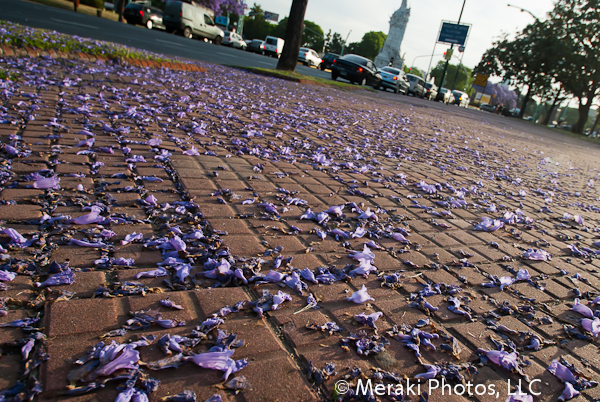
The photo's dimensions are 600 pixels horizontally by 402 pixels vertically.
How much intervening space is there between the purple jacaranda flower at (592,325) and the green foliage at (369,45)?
10052cm

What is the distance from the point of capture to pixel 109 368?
1306mm

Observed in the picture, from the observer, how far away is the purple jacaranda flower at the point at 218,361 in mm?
1399

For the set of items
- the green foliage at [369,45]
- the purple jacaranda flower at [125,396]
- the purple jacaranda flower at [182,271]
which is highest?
the green foliage at [369,45]

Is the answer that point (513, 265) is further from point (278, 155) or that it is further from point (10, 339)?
point (10, 339)

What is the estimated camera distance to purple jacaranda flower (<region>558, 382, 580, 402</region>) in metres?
1.58

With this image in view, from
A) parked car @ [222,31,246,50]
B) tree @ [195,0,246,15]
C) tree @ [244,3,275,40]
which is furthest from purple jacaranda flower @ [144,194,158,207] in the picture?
tree @ [244,3,275,40]

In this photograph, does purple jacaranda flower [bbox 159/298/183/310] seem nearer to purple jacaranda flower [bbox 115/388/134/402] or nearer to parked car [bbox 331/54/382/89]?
purple jacaranda flower [bbox 115/388/134/402]

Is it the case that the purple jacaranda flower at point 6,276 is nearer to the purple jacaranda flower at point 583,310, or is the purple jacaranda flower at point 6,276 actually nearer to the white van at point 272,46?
the purple jacaranda flower at point 583,310

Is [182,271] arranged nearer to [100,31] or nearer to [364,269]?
[364,269]

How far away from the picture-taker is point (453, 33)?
36.7 meters

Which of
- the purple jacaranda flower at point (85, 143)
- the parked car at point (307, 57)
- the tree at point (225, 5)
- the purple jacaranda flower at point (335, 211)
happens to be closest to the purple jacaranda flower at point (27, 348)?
the purple jacaranda flower at point (335, 211)

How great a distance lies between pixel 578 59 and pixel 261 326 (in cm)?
3930

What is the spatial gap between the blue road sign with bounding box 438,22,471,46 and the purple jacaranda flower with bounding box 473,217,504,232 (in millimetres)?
37890

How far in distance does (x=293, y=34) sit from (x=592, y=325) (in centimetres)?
1285
